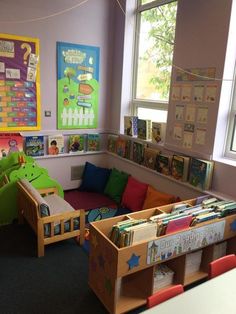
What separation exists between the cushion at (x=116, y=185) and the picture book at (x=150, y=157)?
1.29 feet

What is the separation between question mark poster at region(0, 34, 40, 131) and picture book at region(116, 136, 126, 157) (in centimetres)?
110

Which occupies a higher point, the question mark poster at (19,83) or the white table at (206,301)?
the question mark poster at (19,83)

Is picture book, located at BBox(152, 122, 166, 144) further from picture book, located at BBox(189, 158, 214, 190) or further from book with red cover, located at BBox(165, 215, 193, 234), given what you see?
book with red cover, located at BBox(165, 215, 193, 234)

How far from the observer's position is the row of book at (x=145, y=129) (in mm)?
3193

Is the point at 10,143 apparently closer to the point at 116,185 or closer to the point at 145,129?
the point at 116,185

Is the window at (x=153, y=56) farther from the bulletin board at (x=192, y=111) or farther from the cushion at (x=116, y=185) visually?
the cushion at (x=116, y=185)

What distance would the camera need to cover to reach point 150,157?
321 cm

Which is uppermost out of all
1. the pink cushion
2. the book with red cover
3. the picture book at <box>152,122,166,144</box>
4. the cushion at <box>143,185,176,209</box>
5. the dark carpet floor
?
the picture book at <box>152,122,166,144</box>

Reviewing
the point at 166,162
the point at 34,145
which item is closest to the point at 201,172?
the point at 166,162

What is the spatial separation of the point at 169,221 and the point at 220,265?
0.51m

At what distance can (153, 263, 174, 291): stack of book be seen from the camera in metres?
1.98

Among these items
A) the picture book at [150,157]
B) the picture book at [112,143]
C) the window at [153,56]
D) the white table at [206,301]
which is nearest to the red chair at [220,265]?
the white table at [206,301]

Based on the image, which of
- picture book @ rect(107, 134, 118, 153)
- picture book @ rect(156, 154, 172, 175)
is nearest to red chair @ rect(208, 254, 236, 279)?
picture book @ rect(156, 154, 172, 175)

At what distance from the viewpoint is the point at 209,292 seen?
1233 millimetres
